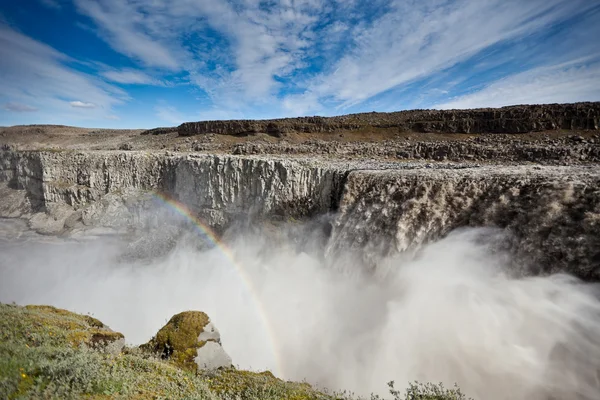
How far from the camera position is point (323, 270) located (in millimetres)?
18828

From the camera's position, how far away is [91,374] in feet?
17.4

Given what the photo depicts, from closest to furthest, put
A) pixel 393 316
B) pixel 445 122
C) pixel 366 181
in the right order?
pixel 393 316 < pixel 366 181 < pixel 445 122

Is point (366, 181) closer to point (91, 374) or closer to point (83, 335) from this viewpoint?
point (83, 335)

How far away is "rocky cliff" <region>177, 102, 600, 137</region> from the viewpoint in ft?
90.3

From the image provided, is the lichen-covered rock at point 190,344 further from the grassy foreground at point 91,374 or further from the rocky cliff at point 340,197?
the rocky cliff at point 340,197

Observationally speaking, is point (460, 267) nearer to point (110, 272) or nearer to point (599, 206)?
point (599, 206)

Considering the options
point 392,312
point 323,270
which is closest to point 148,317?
point 323,270

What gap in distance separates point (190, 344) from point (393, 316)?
8.41 metres

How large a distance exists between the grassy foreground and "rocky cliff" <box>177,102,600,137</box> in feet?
104

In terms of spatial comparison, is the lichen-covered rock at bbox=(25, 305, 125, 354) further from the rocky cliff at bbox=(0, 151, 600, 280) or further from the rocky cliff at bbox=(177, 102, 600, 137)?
the rocky cliff at bbox=(177, 102, 600, 137)

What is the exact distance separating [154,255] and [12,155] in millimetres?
38054

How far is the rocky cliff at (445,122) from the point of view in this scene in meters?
27.5

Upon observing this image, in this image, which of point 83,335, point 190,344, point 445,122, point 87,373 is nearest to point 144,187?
point 190,344

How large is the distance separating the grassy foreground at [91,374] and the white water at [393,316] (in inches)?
156
